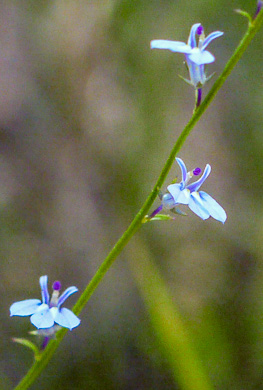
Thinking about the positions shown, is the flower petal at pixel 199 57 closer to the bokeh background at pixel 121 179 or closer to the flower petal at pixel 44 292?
the flower petal at pixel 44 292

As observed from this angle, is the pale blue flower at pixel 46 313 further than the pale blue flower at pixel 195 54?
Yes

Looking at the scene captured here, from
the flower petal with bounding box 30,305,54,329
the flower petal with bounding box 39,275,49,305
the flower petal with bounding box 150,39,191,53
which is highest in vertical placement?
the flower petal with bounding box 150,39,191,53

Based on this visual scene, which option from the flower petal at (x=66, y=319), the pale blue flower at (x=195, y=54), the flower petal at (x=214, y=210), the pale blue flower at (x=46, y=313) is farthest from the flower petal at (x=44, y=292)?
the pale blue flower at (x=195, y=54)

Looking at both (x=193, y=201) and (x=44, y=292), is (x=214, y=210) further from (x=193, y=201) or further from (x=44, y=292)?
(x=44, y=292)

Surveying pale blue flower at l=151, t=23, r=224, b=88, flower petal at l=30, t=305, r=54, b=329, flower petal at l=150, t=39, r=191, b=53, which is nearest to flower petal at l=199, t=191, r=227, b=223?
pale blue flower at l=151, t=23, r=224, b=88

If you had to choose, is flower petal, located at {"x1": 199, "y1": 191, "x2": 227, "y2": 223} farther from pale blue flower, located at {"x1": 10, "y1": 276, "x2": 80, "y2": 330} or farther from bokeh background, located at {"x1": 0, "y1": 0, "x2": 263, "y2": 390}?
bokeh background, located at {"x1": 0, "y1": 0, "x2": 263, "y2": 390}

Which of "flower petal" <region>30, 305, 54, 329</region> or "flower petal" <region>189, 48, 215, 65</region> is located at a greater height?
"flower petal" <region>189, 48, 215, 65</region>
